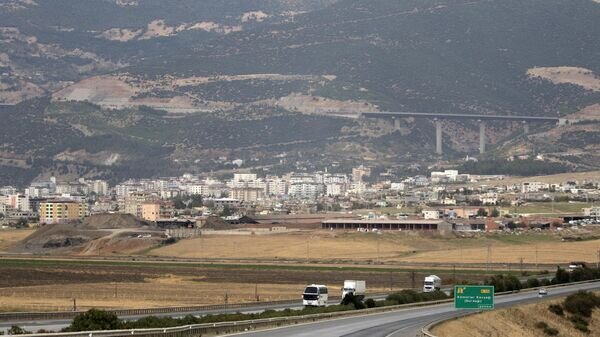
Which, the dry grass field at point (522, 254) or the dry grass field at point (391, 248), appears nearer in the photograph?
the dry grass field at point (522, 254)

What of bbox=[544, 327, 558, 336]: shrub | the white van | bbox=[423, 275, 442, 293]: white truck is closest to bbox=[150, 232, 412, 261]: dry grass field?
bbox=[423, 275, 442, 293]: white truck

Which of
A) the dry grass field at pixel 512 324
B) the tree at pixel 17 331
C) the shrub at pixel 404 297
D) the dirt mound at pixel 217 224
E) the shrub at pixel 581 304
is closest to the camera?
the tree at pixel 17 331

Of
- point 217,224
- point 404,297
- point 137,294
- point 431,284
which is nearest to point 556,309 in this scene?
point 404,297

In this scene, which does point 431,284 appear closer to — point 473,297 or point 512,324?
point 512,324

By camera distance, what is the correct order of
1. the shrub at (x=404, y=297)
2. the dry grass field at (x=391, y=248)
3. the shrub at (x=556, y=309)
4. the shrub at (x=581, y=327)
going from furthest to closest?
1. the dry grass field at (x=391, y=248)
2. the shrub at (x=404, y=297)
3. the shrub at (x=556, y=309)
4. the shrub at (x=581, y=327)

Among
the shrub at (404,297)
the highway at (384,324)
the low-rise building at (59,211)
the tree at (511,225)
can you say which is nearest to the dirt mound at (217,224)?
the low-rise building at (59,211)

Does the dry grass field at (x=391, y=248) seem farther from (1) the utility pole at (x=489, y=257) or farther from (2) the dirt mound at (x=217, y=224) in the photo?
(2) the dirt mound at (x=217, y=224)
